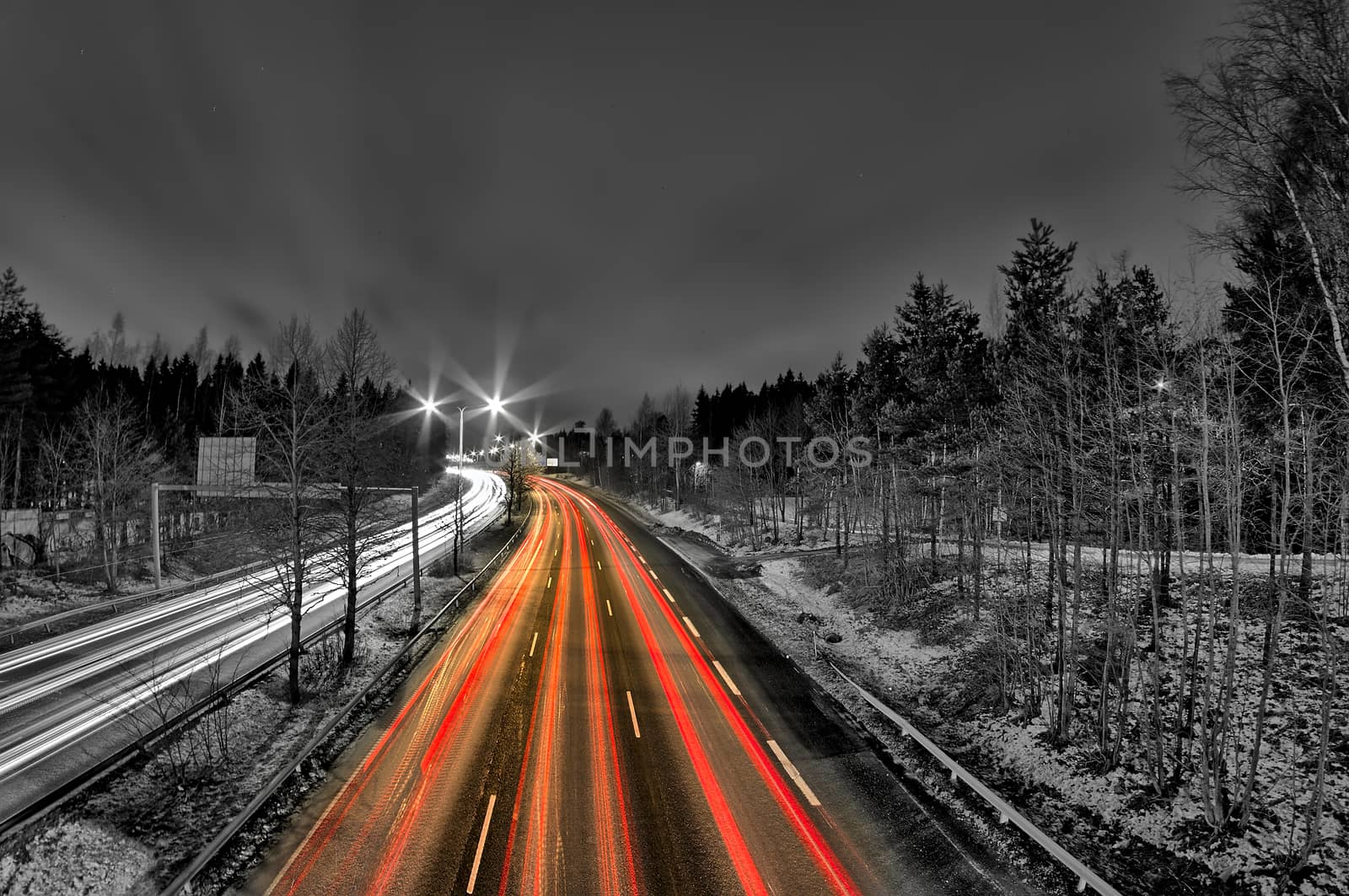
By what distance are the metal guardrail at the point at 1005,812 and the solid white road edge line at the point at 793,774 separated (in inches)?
117

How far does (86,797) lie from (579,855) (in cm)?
891

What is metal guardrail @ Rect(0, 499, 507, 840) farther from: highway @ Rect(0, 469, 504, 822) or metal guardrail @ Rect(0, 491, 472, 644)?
metal guardrail @ Rect(0, 491, 472, 644)

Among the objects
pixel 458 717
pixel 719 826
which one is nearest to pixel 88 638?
pixel 458 717

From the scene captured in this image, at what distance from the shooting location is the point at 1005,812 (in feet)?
32.0

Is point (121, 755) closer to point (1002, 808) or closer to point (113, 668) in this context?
point (113, 668)

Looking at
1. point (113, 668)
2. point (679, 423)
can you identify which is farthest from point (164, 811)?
point (679, 423)

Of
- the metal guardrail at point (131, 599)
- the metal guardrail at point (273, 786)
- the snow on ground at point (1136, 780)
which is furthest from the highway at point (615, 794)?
the metal guardrail at point (131, 599)

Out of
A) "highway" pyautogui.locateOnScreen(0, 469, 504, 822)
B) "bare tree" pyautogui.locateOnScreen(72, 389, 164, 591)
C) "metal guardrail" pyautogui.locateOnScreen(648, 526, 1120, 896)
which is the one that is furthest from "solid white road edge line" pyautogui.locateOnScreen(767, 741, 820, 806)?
"bare tree" pyautogui.locateOnScreen(72, 389, 164, 591)

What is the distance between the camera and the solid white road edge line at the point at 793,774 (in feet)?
35.1

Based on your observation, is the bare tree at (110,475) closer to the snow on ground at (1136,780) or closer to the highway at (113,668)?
the highway at (113,668)

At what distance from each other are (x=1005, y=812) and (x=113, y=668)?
979 inches

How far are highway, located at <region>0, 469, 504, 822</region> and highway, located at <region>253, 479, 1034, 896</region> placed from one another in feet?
16.4

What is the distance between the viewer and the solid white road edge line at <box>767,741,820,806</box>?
1069cm

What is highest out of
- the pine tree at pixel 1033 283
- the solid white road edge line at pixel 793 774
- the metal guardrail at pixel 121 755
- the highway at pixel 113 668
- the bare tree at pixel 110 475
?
the pine tree at pixel 1033 283
